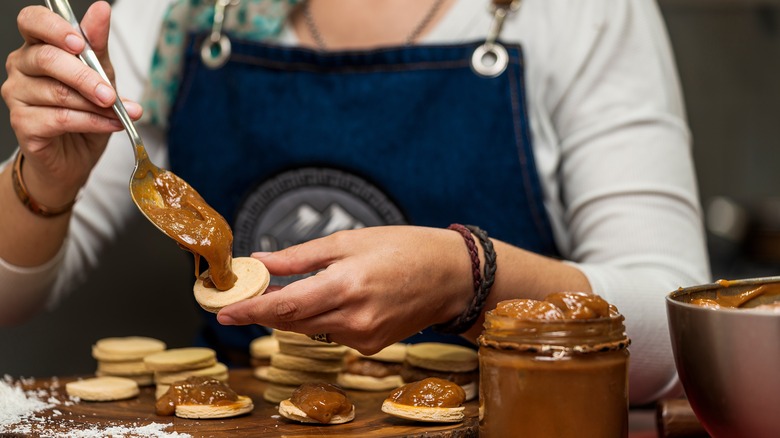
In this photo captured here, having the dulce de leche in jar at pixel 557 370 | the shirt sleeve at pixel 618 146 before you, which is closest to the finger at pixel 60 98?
the dulce de leche in jar at pixel 557 370

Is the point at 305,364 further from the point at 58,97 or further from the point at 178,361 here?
the point at 58,97

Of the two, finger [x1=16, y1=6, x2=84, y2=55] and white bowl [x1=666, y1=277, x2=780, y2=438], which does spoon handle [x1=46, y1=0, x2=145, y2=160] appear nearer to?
finger [x1=16, y1=6, x2=84, y2=55]

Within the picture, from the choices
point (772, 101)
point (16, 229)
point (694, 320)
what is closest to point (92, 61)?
point (16, 229)

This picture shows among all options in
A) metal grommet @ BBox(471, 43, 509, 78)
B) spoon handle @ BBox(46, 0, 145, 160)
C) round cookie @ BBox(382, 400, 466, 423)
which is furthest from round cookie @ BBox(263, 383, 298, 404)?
metal grommet @ BBox(471, 43, 509, 78)

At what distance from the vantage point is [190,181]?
1733 millimetres

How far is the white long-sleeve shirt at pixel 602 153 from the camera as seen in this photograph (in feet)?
4.96

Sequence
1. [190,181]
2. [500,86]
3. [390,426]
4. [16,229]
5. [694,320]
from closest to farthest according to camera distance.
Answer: [694,320] → [390,426] → [16,229] → [500,86] → [190,181]

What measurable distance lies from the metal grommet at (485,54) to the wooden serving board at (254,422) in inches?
25.1

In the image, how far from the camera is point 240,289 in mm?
1060

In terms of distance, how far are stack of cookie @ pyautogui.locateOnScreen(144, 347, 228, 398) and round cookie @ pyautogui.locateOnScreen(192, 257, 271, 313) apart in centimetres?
23

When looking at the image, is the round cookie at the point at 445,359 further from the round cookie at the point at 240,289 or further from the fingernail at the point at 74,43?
the fingernail at the point at 74,43

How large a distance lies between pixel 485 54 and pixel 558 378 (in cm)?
87

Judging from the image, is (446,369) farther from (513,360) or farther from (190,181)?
(190,181)

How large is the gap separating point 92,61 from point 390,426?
643 millimetres
